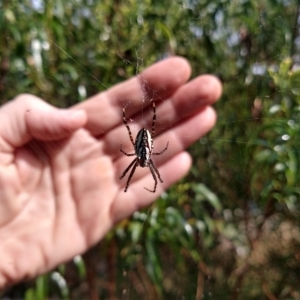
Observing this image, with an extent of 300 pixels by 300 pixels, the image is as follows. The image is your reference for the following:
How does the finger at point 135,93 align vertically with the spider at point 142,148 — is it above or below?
above

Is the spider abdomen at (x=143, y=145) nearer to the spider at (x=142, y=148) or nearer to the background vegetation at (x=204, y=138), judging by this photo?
the spider at (x=142, y=148)

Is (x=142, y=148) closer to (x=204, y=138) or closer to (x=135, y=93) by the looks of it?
(x=135, y=93)

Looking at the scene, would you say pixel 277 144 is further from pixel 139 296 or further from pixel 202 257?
pixel 139 296

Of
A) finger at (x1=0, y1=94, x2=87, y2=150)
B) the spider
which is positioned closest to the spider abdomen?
the spider

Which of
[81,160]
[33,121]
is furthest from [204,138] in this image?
[33,121]

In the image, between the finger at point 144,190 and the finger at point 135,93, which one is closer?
the finger at point 135,93

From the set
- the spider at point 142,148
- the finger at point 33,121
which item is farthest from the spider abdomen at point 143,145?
the finger at point 33,121

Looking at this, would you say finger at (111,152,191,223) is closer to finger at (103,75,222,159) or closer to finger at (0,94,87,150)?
finger at (103,75,222,159)
